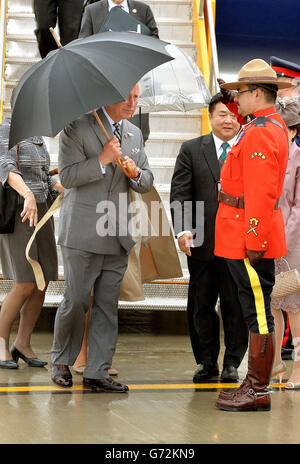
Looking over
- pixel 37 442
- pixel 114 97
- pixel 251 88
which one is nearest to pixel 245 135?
pixel 251 88

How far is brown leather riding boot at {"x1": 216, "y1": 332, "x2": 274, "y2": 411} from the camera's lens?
4340 mm

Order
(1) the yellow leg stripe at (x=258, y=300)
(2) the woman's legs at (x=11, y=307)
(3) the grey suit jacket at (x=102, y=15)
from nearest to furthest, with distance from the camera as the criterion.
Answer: (1) the yellow leg stripe at (x=258, y=300)
(2) the woman's legs at (x=11, y=307)
(3) the grey suit jacket at (x=102, y=15)

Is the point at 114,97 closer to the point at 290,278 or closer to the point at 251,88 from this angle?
the point at 251,88

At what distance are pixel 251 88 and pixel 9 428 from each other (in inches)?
86.8

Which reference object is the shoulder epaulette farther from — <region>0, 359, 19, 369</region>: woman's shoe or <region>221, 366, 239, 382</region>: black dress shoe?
<region>0, 359, 19, 369</region>: woman's shoe

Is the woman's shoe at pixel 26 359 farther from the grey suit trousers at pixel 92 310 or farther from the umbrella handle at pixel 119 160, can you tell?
the umbrella handle at pixel 119 160

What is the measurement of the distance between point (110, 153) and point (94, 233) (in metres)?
0.48

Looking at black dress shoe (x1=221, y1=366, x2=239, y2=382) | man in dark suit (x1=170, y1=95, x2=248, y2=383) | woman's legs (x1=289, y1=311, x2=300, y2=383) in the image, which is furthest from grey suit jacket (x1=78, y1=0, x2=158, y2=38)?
black dress shoe (x1=221, y1=366, x2=239, y2=382)

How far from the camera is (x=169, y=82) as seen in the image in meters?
5.91

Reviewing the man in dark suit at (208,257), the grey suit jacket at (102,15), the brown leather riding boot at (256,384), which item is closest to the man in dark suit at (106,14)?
the grey suit jacket at (102,15)


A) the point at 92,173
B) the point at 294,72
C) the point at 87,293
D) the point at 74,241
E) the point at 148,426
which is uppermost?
the point at 294,72

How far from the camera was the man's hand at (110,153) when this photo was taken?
4.71m

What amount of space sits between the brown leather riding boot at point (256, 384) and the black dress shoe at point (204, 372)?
2.63 feet

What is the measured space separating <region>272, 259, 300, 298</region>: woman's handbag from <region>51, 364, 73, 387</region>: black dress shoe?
4.46ft
